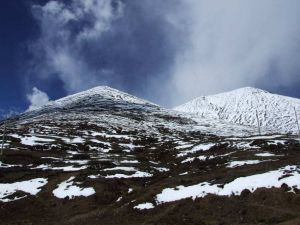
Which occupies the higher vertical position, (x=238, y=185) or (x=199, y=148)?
(x=199, y=148)

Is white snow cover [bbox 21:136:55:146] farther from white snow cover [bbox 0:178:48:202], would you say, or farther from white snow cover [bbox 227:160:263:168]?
white snow cover [bbox 227:160:263:168]

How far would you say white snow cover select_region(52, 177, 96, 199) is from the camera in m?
44.3

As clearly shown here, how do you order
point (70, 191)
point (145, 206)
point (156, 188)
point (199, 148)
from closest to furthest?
point (145, 206), point (156, 188), point (70, 191), point (199, 148)

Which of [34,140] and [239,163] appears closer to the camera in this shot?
[239,163]

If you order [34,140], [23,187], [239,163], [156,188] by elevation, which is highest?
[34,140]

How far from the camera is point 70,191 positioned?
45750 millimetres

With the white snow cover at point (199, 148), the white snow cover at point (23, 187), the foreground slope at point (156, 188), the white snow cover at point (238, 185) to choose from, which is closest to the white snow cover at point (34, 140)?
the foreground slope at point (156, 188)

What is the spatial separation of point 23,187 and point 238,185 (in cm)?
2721

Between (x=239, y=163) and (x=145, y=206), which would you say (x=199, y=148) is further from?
(x=145, y=206)

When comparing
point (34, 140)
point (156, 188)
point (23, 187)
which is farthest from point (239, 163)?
point (34, 140)

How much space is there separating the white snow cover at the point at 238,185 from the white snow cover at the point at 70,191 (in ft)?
31.5

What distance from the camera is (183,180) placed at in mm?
43844

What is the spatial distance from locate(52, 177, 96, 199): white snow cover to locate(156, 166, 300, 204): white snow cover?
959 centimetres

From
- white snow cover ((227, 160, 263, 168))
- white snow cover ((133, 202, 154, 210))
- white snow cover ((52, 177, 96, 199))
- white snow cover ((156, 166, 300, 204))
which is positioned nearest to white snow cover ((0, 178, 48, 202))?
white snow cover ((52, 177, 96, 199))
